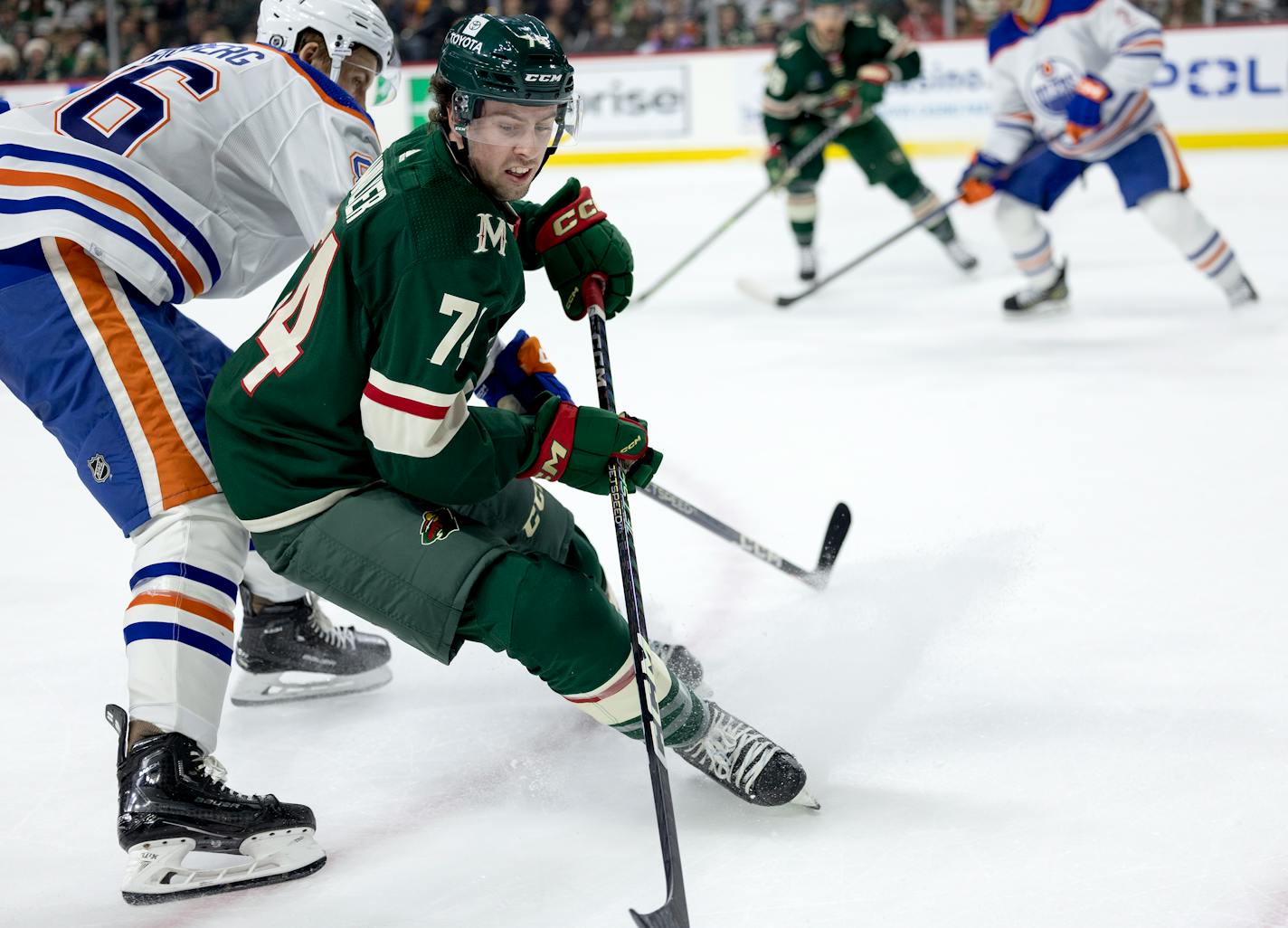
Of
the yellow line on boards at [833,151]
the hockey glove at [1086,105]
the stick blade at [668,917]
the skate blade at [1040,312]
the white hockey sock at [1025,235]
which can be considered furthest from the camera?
the yellow line on boards at [833,151]

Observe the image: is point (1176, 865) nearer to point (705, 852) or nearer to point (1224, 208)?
point (705, 852)

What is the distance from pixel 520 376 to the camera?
6.56ft

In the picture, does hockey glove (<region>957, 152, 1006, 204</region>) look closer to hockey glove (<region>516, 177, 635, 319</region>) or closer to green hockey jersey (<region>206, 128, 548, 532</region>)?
hockey glove (<region>516, 177, 635, 319</region>)

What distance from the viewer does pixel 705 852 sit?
166 cm

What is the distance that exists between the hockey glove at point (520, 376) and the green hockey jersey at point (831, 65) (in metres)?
3.88

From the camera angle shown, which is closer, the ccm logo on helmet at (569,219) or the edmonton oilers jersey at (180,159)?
the edmonton oilers jersey at (180,159)

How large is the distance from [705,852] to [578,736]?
398 millimetres

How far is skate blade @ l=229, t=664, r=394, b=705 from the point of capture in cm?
219

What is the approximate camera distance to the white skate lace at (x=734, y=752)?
1.70m

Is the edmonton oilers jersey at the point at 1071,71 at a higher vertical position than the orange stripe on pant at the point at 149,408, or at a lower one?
lower

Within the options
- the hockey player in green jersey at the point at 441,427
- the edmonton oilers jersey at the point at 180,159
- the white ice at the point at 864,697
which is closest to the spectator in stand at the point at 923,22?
the white ice at the point at 864,697

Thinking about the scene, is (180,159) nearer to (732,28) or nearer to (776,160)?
(776,160)

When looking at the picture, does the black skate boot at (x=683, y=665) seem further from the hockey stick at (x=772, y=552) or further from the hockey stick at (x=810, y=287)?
the hockey stick at (x=810, y=287)

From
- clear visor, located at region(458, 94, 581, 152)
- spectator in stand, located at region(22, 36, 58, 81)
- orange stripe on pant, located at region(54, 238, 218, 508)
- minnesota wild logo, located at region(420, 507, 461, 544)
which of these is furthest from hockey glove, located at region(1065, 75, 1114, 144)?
spectator in stand, located at region(22, 36, 58, 81)
